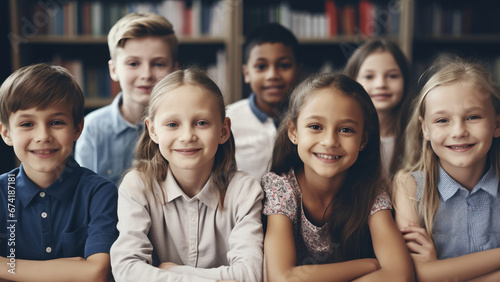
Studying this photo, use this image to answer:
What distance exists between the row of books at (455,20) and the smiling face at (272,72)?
1648 millimetres

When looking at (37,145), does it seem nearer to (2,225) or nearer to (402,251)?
(2,225)

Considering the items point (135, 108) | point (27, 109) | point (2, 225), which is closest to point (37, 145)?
point (27, 109)

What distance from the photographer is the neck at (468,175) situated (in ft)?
4.05

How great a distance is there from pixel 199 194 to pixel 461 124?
27.9 inches

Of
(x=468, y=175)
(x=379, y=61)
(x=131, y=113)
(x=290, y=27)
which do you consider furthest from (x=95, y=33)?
(x=468, y=175)

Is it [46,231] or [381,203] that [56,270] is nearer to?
[46,231]

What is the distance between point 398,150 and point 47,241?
1.16m

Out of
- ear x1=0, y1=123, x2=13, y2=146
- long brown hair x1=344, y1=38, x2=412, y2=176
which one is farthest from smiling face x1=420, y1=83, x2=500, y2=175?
ear x1=0, y1=123, x2=13, y2=146

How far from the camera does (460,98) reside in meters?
1.15

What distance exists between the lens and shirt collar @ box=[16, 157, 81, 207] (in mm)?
1140

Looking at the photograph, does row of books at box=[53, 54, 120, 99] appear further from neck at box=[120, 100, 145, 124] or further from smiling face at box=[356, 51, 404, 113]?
smiling face at box=[356, 51, 404, 113]

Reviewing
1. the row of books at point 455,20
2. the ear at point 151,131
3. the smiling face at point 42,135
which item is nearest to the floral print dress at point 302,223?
the ear at point 151,131

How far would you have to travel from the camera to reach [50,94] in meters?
1.11

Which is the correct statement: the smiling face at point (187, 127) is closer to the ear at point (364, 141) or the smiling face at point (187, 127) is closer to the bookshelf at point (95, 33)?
the ear at point (364, 141)
